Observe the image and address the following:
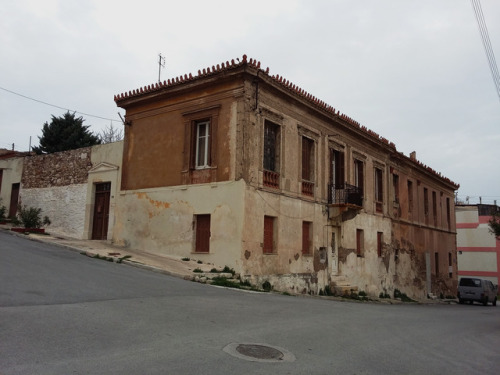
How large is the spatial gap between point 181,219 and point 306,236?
5.47m

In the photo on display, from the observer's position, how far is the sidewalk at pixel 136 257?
13961mm

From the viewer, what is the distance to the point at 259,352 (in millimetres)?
6129

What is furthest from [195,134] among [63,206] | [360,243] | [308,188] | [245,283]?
[360,243]

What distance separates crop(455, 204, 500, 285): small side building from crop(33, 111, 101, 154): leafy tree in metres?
41.6

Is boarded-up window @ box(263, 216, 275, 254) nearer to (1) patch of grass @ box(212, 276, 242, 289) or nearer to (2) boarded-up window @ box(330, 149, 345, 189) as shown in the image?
(1) patch of grass @ box(212, 276, 242, 289)

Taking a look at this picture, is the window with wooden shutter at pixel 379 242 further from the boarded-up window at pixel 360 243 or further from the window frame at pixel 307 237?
the window frame at pixel 307 237

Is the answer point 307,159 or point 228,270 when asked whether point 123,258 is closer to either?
point 228,270

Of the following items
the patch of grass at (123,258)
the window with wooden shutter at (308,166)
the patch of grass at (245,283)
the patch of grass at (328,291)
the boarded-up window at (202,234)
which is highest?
the window with wooden shutter at (308,166)

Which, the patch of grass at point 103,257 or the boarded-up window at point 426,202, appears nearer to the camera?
the patch of grass at point 103,257

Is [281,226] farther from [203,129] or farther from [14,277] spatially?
[14,277]

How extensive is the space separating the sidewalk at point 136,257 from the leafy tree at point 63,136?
17.1m

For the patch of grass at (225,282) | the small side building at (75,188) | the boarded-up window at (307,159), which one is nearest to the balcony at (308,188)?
the boarded-up window at (307,159)

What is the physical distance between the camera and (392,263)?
25.9 metres

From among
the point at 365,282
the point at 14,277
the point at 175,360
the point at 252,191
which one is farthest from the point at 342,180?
the point at 175,360
